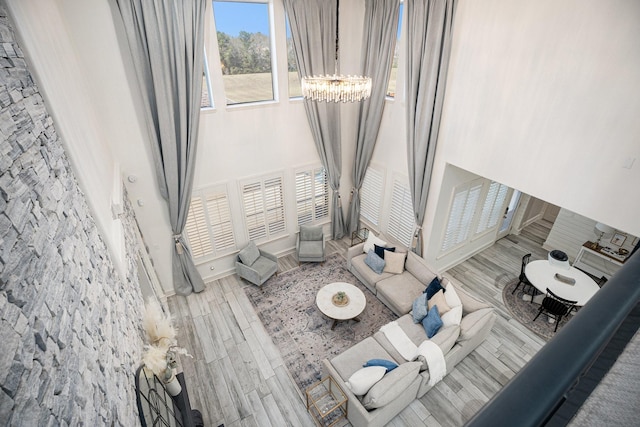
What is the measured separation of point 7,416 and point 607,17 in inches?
204

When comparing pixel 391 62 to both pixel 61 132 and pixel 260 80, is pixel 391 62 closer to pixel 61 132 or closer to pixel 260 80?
pixel 260 80

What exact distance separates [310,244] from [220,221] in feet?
6.71

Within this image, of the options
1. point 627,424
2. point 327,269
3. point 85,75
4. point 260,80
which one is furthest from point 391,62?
point 627,424

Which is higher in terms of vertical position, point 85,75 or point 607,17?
point 607,17

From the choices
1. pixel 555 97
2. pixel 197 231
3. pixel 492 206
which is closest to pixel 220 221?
pixel 197 231

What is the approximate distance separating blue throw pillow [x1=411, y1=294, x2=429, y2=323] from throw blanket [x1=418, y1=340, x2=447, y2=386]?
66 cm

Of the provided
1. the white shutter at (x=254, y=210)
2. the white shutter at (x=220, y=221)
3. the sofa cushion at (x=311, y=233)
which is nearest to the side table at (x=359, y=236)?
the sofa cushion at (x=311, y=233)

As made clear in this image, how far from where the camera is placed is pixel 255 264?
6598mm

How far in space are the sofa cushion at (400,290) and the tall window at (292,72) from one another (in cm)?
395

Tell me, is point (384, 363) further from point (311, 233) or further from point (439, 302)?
point (311, 233)

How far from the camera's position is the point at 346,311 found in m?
5.42

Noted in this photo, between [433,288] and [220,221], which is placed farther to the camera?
[220,221]

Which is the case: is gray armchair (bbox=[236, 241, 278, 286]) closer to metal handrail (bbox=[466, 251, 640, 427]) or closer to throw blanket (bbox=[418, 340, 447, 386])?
throw blanket (bbox=[418, 340, 447, 386])

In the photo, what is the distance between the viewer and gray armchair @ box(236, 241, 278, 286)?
629 centimetres
